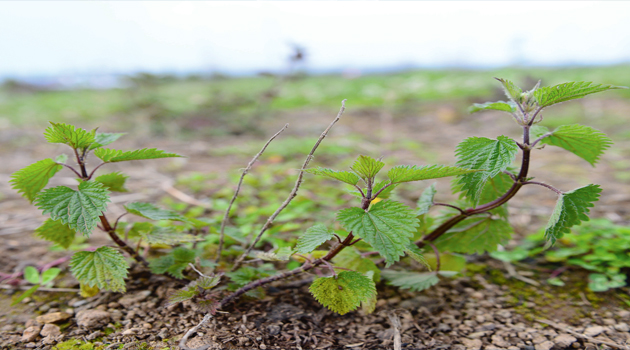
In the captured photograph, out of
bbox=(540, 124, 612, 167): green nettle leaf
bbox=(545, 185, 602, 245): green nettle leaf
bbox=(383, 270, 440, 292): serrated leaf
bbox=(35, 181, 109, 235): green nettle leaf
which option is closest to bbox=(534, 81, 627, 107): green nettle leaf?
bbox=(540, 124, 612, 167): green nettle leaf

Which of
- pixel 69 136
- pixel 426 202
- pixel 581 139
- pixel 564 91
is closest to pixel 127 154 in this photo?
pixel 69 136

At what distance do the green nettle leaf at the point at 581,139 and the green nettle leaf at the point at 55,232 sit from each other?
1.65 meters

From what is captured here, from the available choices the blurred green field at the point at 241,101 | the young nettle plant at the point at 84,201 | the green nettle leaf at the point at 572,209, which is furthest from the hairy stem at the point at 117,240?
the blurred green field at the point at 241,101

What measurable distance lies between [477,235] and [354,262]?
0.48 metres

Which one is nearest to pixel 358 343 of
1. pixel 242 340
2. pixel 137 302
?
pixel 242 340

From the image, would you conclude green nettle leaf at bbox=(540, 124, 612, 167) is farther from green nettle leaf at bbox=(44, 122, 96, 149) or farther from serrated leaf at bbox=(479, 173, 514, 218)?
green nettle leaf at bbox=(44, 122, 96, 149)

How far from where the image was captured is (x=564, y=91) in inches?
41.3

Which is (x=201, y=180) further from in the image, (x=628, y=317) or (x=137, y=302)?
(x=628, y=317)

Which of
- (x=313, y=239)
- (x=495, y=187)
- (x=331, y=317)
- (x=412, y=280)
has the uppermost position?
(x=495, y=187)

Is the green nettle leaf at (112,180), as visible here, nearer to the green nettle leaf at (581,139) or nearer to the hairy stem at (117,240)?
the hairy stem at (117,240)

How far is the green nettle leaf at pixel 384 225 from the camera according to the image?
980 mm

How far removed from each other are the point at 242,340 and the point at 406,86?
26.9 feet

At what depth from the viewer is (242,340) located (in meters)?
1.15

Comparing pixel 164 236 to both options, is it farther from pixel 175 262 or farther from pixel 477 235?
pixel 477 235
